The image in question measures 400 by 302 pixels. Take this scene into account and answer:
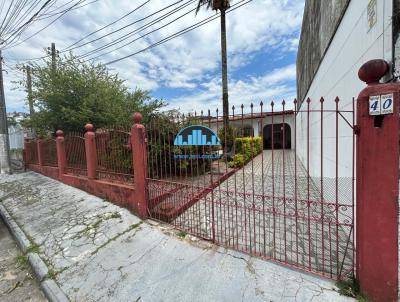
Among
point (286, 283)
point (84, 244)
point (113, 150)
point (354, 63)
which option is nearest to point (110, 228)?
point (84, 244)

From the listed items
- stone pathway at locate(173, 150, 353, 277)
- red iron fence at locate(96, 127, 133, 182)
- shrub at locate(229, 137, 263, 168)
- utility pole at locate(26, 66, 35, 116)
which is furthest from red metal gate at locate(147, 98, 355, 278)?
utility pole at locate(26, 66, 35, 116)

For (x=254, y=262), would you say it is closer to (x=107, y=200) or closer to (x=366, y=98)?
(x=366, y=98)

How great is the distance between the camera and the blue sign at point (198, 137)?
10.7 ft

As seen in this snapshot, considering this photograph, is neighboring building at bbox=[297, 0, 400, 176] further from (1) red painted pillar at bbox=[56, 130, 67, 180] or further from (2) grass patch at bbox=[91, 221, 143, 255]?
(1) red painted pillar at bbox=[56, 130, 67, 180]

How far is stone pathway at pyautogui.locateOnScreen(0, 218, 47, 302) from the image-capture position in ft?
9.09

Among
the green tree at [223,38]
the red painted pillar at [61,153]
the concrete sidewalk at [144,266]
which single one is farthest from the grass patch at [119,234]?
the green tree at [223,38]

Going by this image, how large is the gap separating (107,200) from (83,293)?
281cm

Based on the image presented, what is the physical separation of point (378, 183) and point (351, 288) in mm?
1177

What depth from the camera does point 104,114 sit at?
8969mm

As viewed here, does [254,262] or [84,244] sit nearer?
[254,262]

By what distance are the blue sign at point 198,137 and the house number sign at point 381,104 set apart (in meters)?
1.87

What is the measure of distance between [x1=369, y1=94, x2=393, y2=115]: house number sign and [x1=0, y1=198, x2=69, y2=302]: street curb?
3.81 meters

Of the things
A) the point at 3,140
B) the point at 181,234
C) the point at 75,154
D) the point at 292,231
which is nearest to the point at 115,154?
the point at 75,154

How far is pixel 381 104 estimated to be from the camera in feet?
5.72
